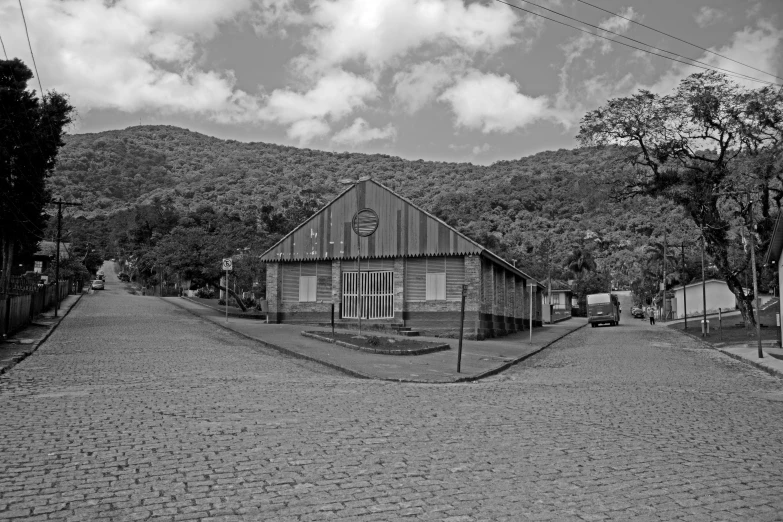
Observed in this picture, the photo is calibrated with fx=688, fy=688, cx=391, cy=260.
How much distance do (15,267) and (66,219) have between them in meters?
52.2

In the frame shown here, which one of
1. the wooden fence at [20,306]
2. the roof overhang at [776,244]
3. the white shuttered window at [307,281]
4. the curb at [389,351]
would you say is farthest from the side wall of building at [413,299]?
the roof overhang at [776,244]

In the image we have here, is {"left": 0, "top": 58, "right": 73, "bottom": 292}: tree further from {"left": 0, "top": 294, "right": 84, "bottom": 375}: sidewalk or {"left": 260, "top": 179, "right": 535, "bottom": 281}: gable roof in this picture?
{"left": 260, "top": 179, "right": 535, "bottom": 281}: gable roof

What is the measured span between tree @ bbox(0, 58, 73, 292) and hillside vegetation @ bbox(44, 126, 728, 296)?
3857cm

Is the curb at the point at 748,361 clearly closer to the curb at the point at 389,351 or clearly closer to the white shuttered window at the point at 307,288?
the curb at the point at 389,351

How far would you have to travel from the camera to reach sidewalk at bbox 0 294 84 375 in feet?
59.0

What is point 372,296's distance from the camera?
3378cm

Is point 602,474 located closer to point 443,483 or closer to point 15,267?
point 443,483

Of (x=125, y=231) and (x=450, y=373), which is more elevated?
(x=125, y=231)

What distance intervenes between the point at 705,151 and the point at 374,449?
110 ft

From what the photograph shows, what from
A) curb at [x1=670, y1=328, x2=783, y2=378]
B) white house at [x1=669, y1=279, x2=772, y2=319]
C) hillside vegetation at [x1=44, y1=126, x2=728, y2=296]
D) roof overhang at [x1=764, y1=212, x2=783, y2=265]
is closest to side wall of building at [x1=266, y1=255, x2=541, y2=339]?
curb at [x1=670, y1=328, x2=783, y2=378]

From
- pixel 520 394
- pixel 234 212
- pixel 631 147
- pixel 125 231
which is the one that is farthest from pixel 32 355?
pixel 125 231

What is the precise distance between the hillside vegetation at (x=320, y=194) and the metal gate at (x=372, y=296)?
4180cm

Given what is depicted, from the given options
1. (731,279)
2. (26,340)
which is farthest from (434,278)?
(26,340)

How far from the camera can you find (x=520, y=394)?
1356cm
